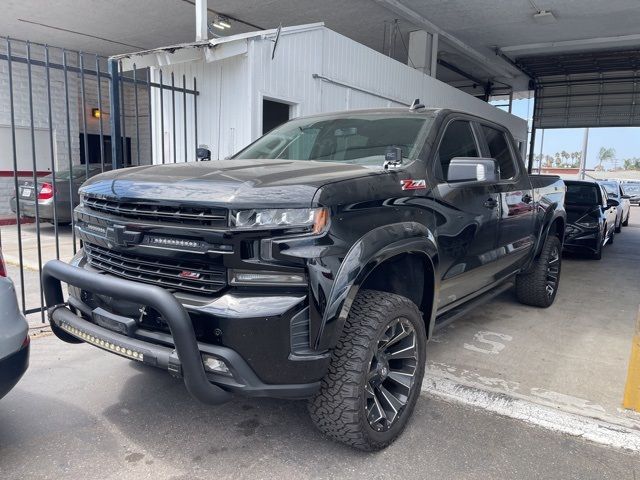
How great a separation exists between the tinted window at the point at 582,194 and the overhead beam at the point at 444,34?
4730 mm

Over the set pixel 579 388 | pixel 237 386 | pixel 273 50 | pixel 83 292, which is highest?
pixel 273 50

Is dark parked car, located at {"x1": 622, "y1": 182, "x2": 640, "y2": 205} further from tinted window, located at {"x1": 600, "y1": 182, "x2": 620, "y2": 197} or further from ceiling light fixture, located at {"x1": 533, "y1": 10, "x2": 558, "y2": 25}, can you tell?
ceiling light fixture, located at {"x1": 533, "y1": 10, "x2": 558, "y2": 25}

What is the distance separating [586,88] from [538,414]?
1744 centimetres

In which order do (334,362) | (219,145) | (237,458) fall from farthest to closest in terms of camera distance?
(219,145) < (237,458) < (334,362)

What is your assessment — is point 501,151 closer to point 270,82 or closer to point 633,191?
point 270,82

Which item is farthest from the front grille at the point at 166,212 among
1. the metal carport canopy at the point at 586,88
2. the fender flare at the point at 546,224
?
the metal carport canopy at the point at 586,88

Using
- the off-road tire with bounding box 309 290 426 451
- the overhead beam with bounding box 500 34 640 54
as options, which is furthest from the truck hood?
the overhead beam with bounding box 500 34 640 54

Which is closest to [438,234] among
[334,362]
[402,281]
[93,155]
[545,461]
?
[402,281]

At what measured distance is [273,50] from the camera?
6852 mm

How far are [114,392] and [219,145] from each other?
461cm

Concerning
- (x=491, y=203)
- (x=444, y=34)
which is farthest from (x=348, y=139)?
(x=444, y=34)

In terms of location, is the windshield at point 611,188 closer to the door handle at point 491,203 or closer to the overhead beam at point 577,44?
the overhead beam at point 577,44

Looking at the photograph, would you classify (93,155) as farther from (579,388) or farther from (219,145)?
(579,388)

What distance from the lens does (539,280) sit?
5.42 meters
